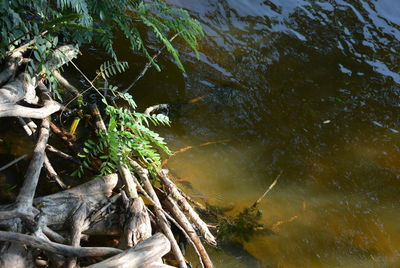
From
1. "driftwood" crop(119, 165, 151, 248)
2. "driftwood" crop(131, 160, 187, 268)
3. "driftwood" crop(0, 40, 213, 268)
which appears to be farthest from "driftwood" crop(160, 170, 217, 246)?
"driftwood" crop(119, 165, 151, 248)

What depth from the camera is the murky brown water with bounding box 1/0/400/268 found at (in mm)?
4211

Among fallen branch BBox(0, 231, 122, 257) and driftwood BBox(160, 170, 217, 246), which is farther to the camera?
driftwood BBox(160, 170, 217, 246)

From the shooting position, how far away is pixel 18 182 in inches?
130

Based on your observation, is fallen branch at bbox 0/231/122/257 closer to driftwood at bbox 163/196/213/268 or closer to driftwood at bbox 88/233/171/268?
driftwood at bbox 88/233/171/268

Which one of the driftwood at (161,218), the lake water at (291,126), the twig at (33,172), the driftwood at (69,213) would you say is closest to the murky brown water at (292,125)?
the lake water at (291,126)

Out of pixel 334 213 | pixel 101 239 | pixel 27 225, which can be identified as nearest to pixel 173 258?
pixel 101 239

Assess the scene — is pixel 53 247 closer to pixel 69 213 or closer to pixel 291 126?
pixel 69 213

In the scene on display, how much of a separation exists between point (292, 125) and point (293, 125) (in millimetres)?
14

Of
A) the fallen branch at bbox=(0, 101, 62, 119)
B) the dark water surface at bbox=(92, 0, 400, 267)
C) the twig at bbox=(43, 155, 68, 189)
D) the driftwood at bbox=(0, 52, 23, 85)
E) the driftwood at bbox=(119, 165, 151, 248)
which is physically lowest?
the dark water surface at bbox=(92, 0, 400, 267)

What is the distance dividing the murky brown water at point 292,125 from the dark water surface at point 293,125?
0.01m

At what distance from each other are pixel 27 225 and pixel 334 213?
3142mm

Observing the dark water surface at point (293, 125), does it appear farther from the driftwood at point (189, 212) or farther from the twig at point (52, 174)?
the twig at point (52, 174)

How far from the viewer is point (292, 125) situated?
17.3 feet

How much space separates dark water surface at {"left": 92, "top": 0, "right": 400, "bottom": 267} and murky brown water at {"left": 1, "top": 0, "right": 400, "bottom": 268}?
0.05 feet
